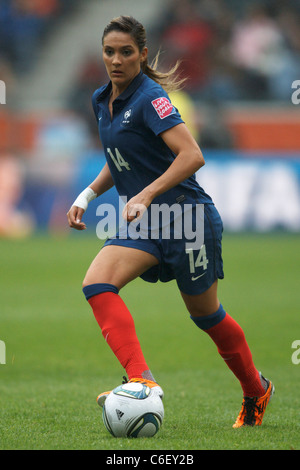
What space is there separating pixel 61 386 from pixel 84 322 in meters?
2.75

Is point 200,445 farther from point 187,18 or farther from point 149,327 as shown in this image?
point 187,18

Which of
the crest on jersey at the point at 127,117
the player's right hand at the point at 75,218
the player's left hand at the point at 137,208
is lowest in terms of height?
the player's right hand at the point at 75,218

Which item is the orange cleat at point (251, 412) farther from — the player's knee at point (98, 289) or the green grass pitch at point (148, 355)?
the player's knee at point (98, 289)

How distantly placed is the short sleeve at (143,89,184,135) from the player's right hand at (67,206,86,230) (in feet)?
2.11

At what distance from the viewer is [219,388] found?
18.0ft

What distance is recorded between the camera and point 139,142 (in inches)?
157

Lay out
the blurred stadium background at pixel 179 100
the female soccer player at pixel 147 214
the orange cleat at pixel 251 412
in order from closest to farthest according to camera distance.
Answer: the female soccer player at pixel 147 214, the orange cleat at pixel 251 412, the blurred stadium background at pixel 179 100

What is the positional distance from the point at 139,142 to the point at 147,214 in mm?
364

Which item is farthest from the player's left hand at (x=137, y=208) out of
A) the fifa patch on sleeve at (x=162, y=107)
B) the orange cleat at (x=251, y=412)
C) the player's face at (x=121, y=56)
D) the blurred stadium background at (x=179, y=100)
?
the blurred stadium background at (x=179, y=100)

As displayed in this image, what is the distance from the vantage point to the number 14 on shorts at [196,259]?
397 cm

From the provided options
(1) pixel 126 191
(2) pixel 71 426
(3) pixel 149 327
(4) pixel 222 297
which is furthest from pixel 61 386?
(4) pixel 222 297

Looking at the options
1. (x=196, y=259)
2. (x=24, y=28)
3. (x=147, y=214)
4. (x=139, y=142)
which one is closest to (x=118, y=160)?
(x=139, y=142)

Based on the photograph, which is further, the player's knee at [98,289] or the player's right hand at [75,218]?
the player's right hand at [75,218]
